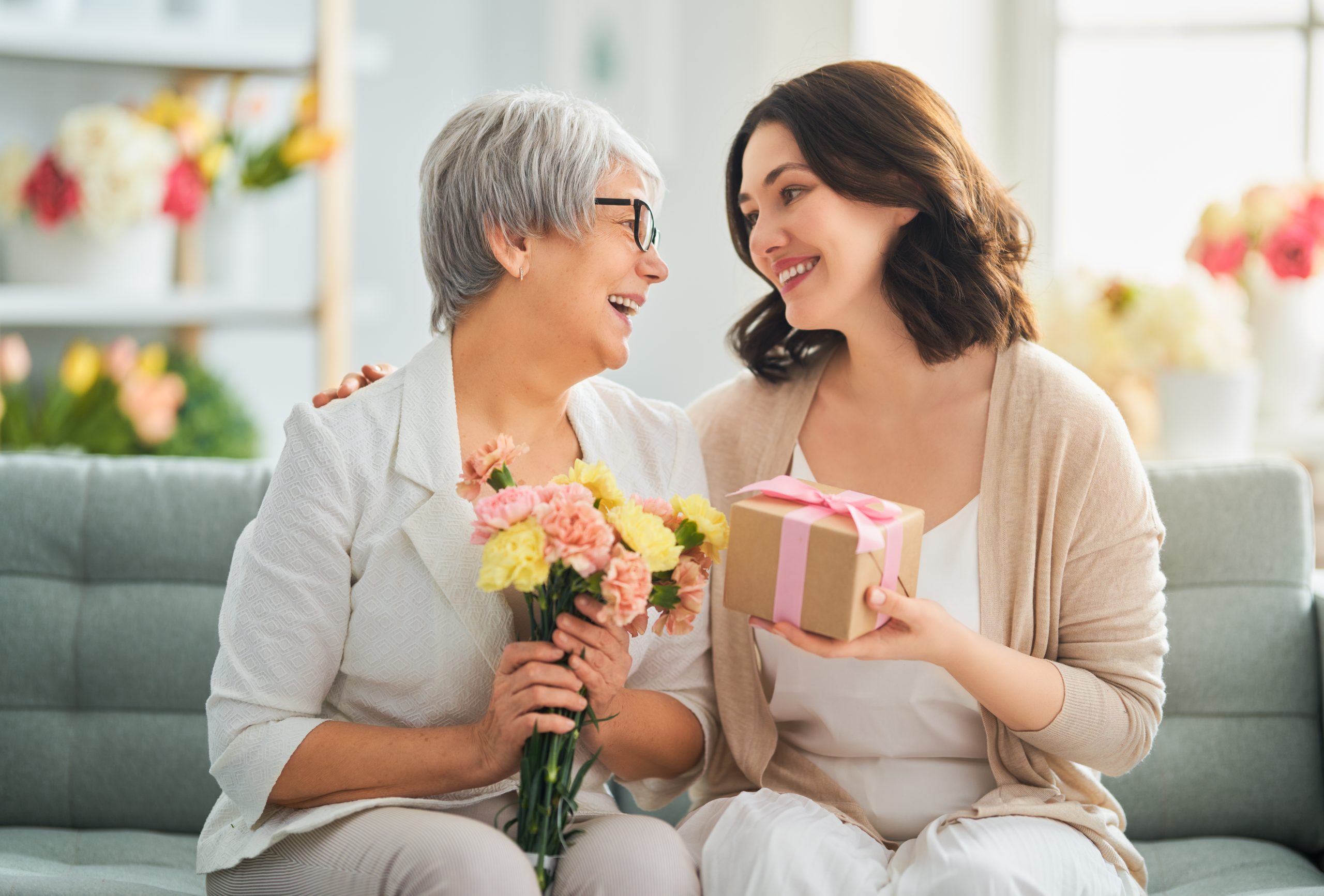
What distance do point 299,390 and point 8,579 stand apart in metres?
1.42

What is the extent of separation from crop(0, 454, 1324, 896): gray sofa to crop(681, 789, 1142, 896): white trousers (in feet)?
1.54

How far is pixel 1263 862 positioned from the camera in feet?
5.85

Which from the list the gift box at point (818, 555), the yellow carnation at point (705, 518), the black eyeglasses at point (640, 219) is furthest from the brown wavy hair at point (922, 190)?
the yellow carnation at point (705, 518)

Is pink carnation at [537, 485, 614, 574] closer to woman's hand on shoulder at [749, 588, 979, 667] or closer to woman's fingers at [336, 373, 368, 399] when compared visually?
woman's hand on shoulder at [749, 588, 979, 667]

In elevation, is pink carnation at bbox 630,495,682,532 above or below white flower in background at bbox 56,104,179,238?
below

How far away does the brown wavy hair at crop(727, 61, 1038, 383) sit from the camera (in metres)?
1.63

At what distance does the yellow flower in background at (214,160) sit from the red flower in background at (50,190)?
0.27 metres

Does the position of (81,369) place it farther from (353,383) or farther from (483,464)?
(483,464)

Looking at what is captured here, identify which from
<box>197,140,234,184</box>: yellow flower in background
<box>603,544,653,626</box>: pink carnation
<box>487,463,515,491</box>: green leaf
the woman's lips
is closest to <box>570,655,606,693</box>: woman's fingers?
<box>603,544,653,626</box>: pink carnation

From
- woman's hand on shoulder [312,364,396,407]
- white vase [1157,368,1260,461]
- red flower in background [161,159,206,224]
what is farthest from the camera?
red flower in background [161,159,206,224]

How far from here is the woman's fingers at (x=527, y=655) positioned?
51.9 inches

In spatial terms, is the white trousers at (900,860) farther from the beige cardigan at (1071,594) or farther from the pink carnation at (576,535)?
the pink carnation at (576,535)

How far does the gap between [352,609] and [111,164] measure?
155cm

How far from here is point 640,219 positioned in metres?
1.57
